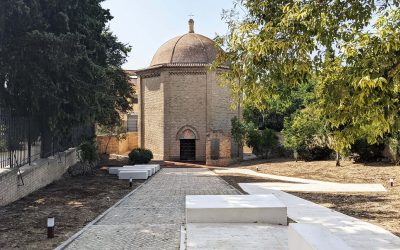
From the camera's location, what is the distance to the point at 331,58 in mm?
8086

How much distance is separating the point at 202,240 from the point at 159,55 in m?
31.9

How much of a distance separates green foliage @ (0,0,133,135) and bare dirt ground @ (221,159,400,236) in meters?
8.40

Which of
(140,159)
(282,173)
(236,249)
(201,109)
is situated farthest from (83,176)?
(236,249)

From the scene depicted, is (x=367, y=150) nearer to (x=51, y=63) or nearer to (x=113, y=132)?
(x=51, y=63)

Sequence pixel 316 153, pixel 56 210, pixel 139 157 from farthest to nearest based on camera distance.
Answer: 1. pixel 139 157
2. pixel 316 153
3. pixel 56 210

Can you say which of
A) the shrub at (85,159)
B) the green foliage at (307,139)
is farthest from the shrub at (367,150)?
the shrub at (85,159)

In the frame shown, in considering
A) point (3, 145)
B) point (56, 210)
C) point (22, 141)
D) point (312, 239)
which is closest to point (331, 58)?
point (312, 239)

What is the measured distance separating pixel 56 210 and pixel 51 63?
6.09 m

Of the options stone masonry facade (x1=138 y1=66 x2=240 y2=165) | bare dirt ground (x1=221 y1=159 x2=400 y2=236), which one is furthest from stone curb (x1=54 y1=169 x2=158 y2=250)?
stone masonry facade (x1=138 y1=66 x2=240 y2=165)

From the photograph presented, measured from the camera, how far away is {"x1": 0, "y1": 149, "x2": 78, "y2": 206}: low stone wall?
41.8 feet

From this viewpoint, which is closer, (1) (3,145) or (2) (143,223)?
(2) (143,223)

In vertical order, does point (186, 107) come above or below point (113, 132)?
above

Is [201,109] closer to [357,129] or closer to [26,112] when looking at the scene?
[26,112]

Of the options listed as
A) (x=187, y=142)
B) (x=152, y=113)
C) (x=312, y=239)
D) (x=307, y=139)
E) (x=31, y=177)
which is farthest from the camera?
(x=152, y=113)
